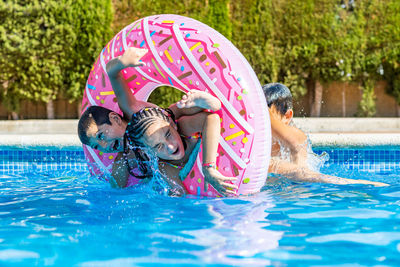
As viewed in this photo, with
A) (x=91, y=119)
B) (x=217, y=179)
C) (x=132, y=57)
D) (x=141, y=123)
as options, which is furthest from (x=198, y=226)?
(x=132, y=57)

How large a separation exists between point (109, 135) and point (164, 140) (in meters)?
0.43

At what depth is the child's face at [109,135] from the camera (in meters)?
3.22

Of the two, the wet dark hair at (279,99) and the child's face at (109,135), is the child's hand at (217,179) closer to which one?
the child's face at (109,135)

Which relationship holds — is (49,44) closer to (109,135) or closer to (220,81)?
(109,135)

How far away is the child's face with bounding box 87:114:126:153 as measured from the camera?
3.22m

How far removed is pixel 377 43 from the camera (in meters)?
12.2

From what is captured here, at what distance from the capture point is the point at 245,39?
11.8 m

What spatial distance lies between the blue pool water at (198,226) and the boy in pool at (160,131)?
0.21m

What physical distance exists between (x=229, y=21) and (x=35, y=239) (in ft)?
32.2

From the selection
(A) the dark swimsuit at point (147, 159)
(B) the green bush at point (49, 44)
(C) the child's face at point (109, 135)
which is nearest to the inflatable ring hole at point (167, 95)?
(B) the green bush at point (49, 44)

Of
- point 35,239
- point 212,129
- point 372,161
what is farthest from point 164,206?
point 372,161

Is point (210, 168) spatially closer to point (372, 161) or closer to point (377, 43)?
point (372, 161)

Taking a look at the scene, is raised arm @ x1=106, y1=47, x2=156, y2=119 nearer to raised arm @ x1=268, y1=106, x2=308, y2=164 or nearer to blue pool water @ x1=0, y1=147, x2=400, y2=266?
blue pool water @ x1=0, y1=147, x2=400, y2=266

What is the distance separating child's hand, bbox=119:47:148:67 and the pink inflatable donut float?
13 cm
